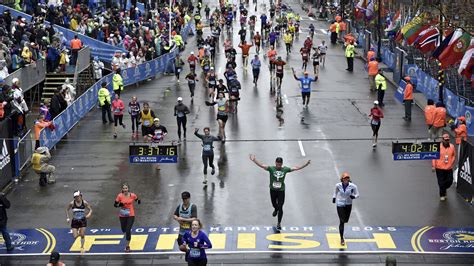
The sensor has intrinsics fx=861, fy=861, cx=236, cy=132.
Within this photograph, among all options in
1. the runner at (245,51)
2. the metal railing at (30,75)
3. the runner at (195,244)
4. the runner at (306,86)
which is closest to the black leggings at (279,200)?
the runner at (195,244)

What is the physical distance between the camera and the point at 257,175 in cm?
2475

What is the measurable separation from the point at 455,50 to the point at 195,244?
19.6 metres

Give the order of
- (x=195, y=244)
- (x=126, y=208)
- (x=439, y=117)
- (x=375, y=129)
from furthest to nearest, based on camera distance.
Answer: (x=375, y=129), (x=439, y=117), (x=126, y=208), (x=195, y=244)

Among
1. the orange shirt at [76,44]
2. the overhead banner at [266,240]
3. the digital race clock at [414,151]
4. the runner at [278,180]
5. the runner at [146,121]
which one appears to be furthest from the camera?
the orange shirt at [76,44]

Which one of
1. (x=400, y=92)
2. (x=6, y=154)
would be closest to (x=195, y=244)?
(x=6, y=154)

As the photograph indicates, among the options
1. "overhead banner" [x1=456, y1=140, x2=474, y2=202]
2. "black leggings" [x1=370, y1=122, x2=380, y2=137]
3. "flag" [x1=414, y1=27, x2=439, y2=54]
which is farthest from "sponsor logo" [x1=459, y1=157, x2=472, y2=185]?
"flag" [x1=414, y1=27, x2=439, y2=54]

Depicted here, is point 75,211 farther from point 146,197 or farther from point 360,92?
point 360,92

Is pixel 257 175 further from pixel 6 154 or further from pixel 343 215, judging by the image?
pixel 6 154

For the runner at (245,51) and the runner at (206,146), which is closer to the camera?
the runner at (206,146)

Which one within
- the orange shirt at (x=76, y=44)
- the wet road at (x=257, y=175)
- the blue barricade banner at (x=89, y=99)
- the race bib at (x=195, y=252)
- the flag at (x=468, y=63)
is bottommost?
the wet road at (x=257, y=175)

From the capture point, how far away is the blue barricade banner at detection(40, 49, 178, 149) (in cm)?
2770

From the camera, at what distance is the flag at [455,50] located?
32.2 meters

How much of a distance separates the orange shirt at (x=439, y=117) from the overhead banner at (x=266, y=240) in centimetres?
765

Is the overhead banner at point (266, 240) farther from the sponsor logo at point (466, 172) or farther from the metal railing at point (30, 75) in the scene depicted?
the metal railing at point (30, 75)
